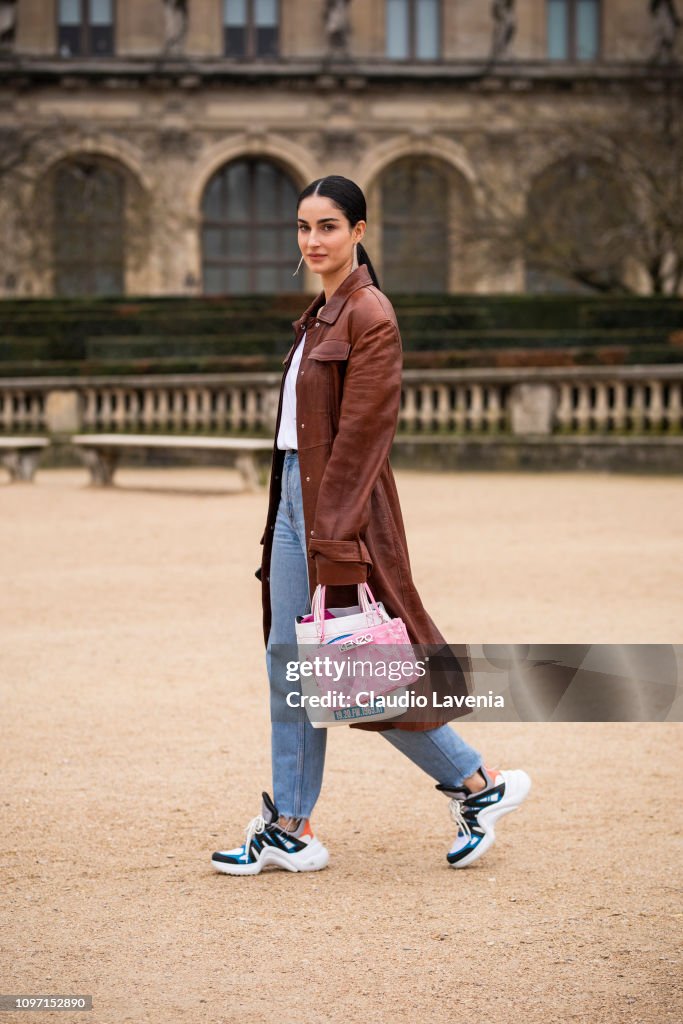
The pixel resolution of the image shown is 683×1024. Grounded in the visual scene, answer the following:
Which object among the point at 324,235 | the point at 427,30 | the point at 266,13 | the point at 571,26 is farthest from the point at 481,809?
the point at 571,26

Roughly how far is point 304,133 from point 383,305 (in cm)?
3437

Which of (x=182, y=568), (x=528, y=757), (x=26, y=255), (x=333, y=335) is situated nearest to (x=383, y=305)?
(x=333, y=335)

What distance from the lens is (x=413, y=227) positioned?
3834cm

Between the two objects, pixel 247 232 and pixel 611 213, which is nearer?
pixel 611 213

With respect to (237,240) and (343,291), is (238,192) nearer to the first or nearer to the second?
(237,240)

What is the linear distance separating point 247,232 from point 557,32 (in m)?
9.26

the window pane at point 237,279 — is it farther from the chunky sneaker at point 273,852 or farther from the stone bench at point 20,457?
the chunky sneaker at point 273,852

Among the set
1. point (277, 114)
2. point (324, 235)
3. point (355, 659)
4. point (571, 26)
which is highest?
point (571, 26)

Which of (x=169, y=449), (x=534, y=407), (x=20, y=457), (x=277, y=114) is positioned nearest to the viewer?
(x=169, y=449)

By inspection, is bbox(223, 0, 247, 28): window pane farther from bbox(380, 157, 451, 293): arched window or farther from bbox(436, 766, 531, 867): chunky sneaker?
bbox(436, 766, 531, 867): chunky sneaker

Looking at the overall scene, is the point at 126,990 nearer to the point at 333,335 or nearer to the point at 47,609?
the point at 333,335

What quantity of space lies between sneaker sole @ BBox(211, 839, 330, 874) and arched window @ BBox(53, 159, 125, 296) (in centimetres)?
3242

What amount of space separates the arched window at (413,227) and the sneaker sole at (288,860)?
34257 mm

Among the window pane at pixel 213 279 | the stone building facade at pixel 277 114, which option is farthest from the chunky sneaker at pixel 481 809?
the window pane at pixel 213 279
